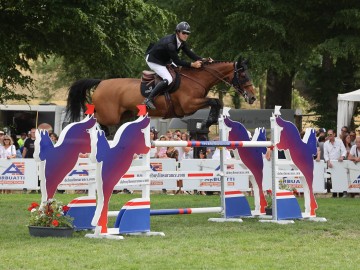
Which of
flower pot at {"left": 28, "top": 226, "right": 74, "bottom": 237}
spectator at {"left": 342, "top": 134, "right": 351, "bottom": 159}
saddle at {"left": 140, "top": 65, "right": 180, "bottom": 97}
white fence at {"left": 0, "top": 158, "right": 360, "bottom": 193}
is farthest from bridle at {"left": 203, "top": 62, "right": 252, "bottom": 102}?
spectator at {"left": 342, "top": 134, "right": 351, "bottom": 159}

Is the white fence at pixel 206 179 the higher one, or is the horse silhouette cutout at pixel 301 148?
the horse silhouette cutout at pixel 301 148

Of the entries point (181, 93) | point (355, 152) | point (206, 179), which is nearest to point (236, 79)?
point (181, 93)

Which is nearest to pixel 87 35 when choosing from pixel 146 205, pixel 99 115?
pixel 99 115

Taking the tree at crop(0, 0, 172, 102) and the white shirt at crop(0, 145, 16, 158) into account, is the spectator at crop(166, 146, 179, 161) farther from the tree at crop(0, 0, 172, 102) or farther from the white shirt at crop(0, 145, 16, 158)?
the white shirt at crop(0, 145, 16, 158)

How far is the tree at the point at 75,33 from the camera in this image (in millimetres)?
21734

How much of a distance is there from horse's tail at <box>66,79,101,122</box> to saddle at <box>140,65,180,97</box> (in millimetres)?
1075

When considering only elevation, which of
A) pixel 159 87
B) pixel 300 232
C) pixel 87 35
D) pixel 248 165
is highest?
pixel 87 35

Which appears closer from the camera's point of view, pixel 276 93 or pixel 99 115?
pixel 99 115

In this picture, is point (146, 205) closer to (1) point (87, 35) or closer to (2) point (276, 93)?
(1) point (87, 35)

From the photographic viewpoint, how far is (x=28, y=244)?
34.2ft

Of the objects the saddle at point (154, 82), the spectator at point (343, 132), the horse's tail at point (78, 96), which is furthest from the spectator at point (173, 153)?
the saddle at point (154, 82)

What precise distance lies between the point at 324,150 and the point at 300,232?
9187 mm

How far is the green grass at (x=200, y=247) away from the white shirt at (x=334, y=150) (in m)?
6.59

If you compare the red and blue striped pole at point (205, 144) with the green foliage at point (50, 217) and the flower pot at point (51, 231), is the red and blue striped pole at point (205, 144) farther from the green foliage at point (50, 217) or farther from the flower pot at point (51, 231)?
the flower pot at point (51, 231)
